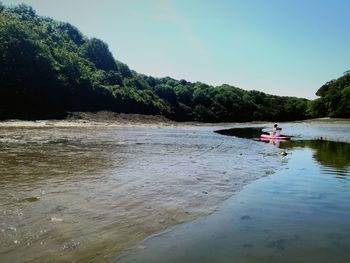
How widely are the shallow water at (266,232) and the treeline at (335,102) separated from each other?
100709 mm

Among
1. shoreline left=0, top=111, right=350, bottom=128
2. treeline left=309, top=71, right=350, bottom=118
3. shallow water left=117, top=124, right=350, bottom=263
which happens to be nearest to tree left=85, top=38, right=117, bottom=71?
shoreline left=0, top=111, right=350, bottom=128

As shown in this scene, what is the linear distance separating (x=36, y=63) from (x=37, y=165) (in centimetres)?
3911

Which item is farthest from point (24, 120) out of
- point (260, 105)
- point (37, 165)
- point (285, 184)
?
point (260, 105)

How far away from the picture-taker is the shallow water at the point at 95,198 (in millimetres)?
6348

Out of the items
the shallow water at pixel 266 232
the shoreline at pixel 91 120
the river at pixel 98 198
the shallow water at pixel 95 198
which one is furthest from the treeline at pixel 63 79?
the shallow water at pixel 266 232

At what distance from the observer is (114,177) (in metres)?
12.5

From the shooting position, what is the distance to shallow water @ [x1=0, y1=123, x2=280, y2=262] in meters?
6.35

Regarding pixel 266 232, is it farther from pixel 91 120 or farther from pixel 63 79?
pixel 63 79

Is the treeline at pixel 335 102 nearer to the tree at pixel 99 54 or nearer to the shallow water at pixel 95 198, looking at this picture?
the tree at pixel 99 54

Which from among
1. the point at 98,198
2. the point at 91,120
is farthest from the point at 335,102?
the point at 98,198

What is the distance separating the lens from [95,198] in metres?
9.48

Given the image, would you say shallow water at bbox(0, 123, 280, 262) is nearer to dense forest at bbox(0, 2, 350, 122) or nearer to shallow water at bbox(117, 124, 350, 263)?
shallow water at bbox(117, 124, 350, 263)

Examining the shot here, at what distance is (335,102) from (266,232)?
4416 inches

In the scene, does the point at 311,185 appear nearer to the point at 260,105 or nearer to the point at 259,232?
the point at 259,232
